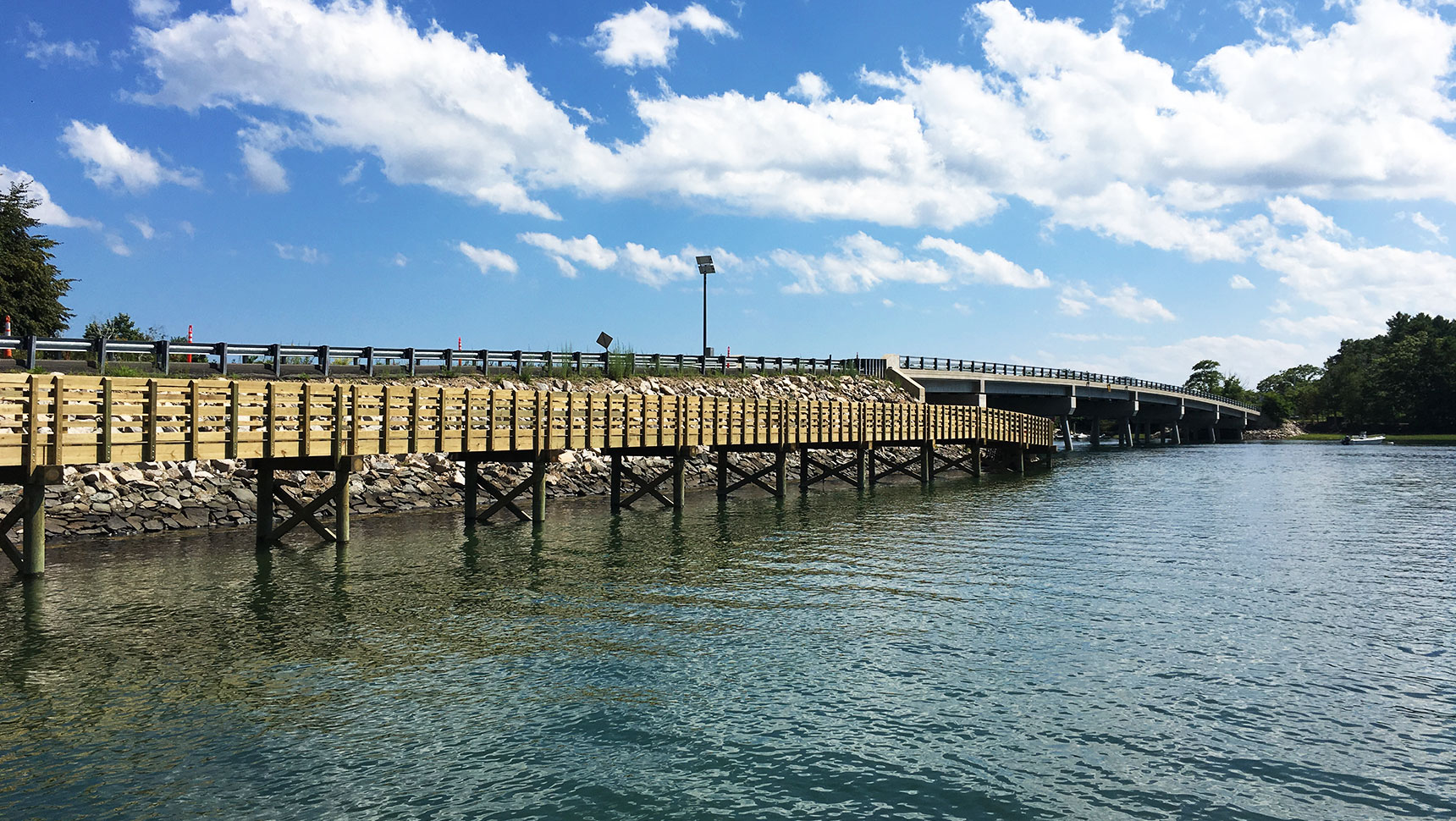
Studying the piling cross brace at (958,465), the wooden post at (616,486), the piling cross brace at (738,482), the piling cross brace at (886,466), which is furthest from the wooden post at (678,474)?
the piling cross brace at (958,465)

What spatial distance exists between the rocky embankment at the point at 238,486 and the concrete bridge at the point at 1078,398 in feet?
129

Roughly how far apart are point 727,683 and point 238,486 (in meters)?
26.2

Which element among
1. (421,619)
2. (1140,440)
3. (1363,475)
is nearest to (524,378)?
(421,619)

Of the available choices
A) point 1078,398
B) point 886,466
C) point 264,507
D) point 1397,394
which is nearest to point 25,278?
point 264,507

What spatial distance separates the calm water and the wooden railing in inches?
122

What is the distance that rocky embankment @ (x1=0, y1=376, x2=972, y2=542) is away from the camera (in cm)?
2950

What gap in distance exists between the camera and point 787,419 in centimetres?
4594

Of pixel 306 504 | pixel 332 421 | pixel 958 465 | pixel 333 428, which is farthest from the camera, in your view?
pixel 958 465

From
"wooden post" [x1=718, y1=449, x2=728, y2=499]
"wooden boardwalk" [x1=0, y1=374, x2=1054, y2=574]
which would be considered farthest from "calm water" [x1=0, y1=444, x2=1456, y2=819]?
"wooden post" [x1=718, y1=449, x2=728, y2=499]

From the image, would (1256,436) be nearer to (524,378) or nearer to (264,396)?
(524,378)

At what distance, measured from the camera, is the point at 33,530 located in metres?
21.7

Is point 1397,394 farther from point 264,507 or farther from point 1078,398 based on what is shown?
point 264,507

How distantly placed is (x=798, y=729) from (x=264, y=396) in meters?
18.5

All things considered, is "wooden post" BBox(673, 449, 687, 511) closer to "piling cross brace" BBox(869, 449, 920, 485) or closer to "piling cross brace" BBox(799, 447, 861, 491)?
"piling cross brace" BBox(799, 447, 861, 491)
